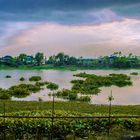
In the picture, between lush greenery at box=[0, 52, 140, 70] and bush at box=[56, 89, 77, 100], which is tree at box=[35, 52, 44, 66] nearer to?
lush greenery at box=[0, 52, 140, 70]

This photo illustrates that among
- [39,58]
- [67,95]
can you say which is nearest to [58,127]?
[67,95]

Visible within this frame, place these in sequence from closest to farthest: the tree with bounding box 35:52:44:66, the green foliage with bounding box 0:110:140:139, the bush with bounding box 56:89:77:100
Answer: the green foliage with bounding box 0:110:140:139, the bush with bounding box 56:89:77:100, the tree with bounding box 35:52:44:66

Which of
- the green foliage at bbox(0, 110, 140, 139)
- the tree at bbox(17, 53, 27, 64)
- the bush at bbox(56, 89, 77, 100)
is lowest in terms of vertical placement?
the bush at bbox(56, 89, 77, 100)

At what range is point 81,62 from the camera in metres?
134

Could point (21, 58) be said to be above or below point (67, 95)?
above

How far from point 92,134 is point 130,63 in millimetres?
109233

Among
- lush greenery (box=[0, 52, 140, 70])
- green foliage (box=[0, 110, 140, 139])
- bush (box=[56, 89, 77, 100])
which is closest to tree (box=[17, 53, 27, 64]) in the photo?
lush greenery (box=[0, 52, 140, 70])

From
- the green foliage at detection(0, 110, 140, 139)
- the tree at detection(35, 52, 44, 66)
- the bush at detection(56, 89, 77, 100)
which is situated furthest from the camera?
the tree at detection(35, 52, 44, 66)

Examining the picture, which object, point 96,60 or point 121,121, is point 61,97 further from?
point 96,60

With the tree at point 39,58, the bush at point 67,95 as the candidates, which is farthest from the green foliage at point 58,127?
the tree at point 39,58

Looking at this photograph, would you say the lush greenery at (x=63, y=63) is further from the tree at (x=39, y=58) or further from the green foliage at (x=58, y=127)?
the green foliage at (x=58, y=127)

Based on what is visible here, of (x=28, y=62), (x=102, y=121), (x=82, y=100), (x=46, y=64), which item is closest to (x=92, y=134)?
(x=102, y=121)

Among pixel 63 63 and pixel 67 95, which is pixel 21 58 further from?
pixel 67 95

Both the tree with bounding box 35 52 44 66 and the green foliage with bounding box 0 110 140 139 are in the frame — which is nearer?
the green foliage with bounding box 0 110 140 139
